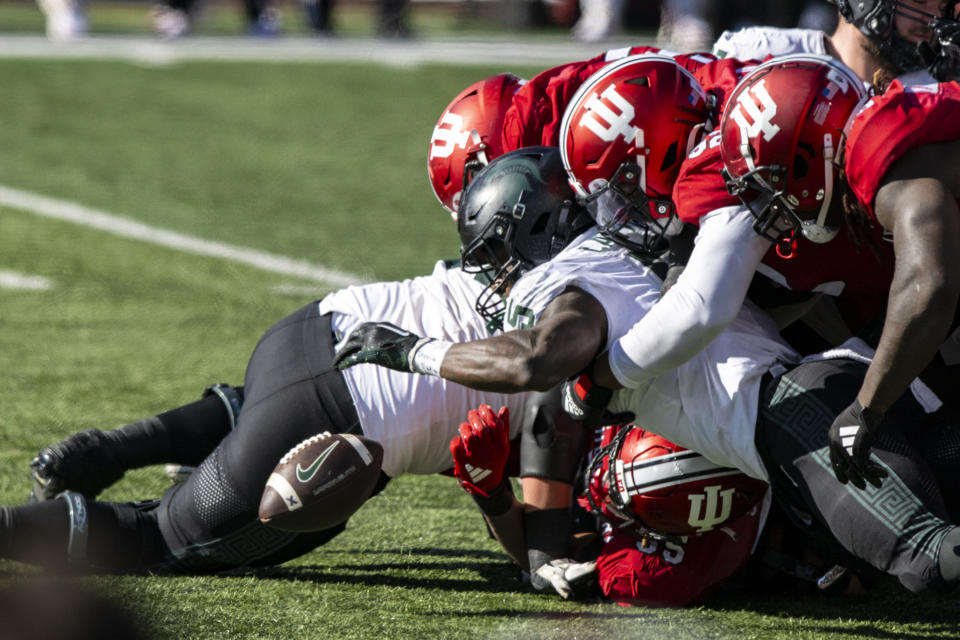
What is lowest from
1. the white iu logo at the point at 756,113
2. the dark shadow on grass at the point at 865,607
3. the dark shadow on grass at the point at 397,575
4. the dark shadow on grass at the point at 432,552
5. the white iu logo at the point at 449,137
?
the dark shadow on grass at the point at 432,552

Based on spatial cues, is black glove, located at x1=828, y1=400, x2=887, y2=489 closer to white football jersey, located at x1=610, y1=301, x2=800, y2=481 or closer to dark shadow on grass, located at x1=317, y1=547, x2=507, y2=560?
white football jersey, located at x1=610, y1=301, x2=800, y2=481

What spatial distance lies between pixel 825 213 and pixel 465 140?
1316mm

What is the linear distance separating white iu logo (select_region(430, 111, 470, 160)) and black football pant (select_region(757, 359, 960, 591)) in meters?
1.36

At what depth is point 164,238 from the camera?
7.85m

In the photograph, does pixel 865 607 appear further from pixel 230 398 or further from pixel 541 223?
pixel 230 398

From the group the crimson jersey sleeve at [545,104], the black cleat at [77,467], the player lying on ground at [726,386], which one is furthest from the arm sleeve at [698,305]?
the black cleat at [77,467]

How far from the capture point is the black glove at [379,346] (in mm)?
3154

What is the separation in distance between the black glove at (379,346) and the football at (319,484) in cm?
20

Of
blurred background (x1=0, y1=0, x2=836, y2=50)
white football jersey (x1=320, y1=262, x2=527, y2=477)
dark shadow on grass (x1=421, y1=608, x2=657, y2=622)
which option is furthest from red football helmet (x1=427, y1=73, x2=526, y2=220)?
blurred background (x1=0, y1=0, x2=836, y2=50)

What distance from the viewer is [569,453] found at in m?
3.43

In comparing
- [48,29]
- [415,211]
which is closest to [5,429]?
[415,211]

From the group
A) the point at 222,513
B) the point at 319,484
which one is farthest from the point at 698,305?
the point at 222,513

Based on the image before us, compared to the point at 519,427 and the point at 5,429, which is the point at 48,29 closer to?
the point at 5,429

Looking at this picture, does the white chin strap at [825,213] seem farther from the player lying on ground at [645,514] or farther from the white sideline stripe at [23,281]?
the white sideline stripe at [23,281]
